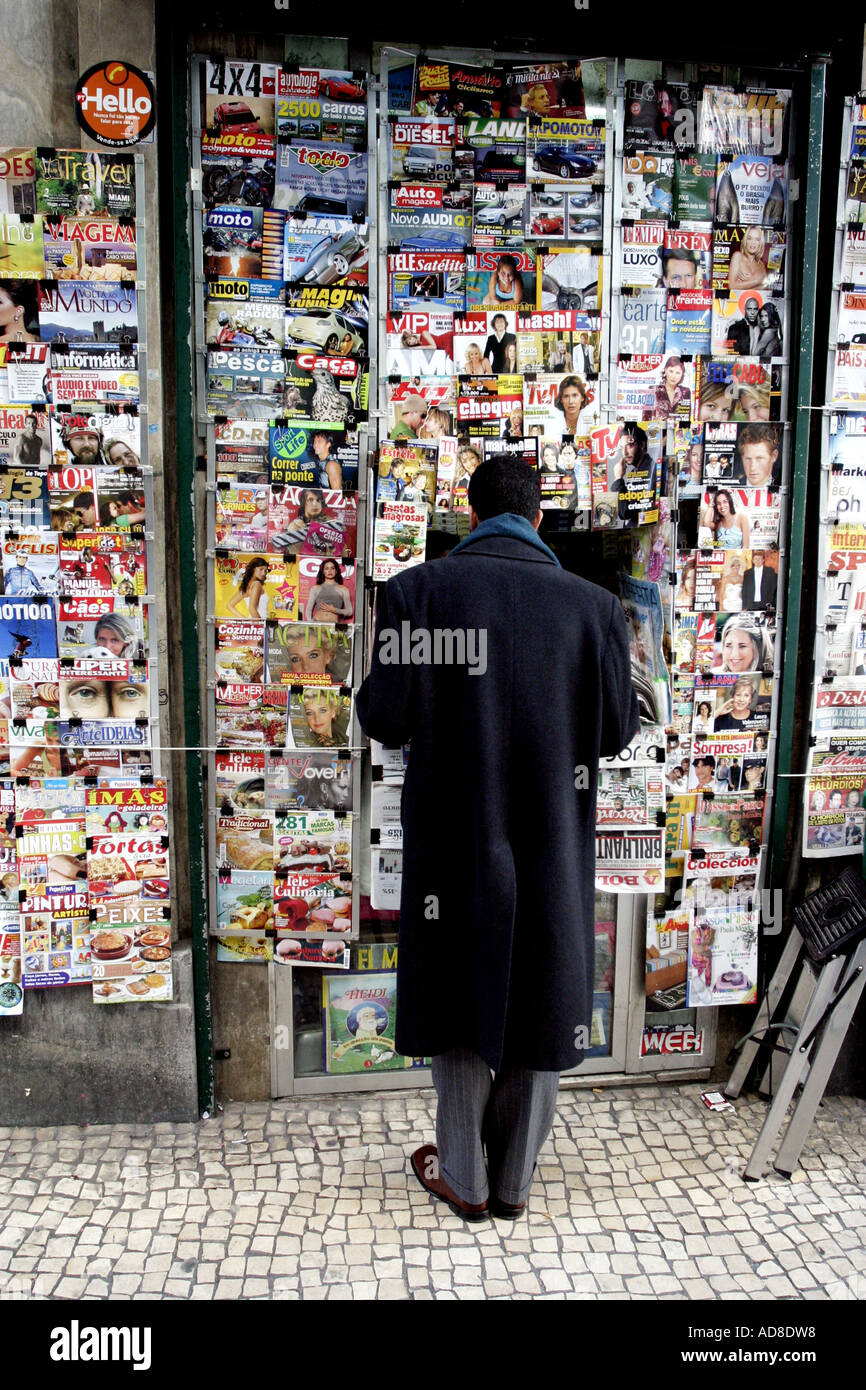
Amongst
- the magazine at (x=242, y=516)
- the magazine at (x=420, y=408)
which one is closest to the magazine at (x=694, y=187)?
the magazine at (x=420, y=408)

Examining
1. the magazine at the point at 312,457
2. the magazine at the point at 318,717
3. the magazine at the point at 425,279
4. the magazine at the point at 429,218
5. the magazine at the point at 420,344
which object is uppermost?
the magazine at the point at 429,218

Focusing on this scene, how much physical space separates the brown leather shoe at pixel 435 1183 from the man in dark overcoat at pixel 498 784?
176mm

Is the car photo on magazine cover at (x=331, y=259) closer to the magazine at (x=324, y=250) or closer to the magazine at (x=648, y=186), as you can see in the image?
the magazine at (x=324, y=250)

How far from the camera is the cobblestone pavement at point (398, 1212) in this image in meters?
2.76

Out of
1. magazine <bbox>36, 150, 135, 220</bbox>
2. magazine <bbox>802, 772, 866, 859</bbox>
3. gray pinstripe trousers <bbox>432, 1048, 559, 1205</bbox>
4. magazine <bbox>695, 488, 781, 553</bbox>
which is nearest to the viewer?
gray pinstripe trousers <bbox>432, 1048, 559, 1205</bbox>

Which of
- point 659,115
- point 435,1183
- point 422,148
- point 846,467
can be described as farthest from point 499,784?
point 659,115

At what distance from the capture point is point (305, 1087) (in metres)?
3.70

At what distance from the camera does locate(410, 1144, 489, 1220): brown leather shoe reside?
293 centimetres

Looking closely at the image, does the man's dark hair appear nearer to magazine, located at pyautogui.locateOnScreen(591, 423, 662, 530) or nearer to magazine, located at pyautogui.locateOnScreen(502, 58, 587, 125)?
magazine, located at pyautogui.locateOnScreen(591, 423, 662, 530)

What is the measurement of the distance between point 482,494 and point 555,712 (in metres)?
0.64

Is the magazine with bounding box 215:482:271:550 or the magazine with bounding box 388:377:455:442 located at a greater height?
the magazine with bounding box 388:377:455:442

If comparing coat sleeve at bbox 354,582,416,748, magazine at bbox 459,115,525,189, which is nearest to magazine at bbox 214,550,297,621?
coat sleeve at bbox 354,582,416,748

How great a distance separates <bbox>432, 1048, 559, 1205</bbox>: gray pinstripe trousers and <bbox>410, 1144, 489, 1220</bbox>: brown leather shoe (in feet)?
0.13

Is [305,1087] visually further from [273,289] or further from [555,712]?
[273,289]
